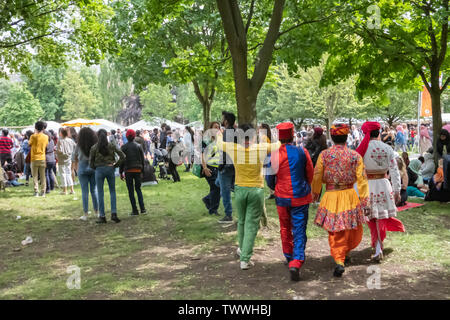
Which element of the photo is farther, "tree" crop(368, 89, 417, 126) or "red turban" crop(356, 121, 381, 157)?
"tree" crop(368, 89, 417, 126)

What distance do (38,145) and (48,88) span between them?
69130mm

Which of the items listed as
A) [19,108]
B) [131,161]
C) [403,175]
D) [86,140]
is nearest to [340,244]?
[403,175]

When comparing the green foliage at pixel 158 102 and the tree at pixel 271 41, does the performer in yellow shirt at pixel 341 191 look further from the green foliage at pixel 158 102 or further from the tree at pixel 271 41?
the green foliage at pixel 158 102

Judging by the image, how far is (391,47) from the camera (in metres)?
9.74

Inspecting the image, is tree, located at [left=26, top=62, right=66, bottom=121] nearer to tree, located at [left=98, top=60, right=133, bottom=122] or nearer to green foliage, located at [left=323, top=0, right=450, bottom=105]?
tree, located at [left=98, top=60, right=133, bottom=122]

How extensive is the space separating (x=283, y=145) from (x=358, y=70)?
730 centimetres

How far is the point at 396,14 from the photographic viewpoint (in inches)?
445

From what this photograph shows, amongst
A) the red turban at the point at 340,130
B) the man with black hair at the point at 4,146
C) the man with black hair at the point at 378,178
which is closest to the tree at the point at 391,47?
the man with black hair at the point at 378,178

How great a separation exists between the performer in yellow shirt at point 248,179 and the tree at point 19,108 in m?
71.3

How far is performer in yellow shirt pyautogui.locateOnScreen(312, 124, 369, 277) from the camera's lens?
17.9 feet

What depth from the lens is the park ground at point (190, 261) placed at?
16.9ft

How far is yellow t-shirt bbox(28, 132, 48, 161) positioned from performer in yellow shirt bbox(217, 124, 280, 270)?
9.00m

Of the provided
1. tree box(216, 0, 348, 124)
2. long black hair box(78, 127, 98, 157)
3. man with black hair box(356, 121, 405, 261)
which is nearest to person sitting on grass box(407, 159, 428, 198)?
tree box(216, 0, 348, 124)
